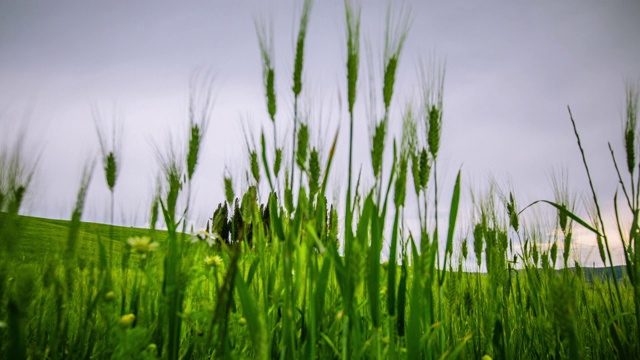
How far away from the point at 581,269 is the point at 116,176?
297 cm

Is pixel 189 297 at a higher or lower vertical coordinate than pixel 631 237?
lower

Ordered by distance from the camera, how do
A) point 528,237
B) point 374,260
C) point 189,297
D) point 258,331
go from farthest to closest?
point 528,237
point 189,297
point 374,260
point 258,331

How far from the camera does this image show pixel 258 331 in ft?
2.59

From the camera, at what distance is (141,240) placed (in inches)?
55.9

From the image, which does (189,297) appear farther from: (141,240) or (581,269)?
(581,269)

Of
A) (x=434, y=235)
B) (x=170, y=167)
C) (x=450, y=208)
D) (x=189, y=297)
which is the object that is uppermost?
(x=170, y=167)

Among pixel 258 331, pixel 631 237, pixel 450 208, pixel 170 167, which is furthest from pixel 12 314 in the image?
pixel 631 237

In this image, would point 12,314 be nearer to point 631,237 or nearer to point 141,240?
point 141,240

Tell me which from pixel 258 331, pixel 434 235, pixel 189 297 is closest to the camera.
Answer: pixel 258 331

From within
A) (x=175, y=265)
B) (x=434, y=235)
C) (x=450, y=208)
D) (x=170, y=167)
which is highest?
(x=170, y=167)

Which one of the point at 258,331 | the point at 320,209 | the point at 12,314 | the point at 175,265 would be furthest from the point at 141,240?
the point at 258,331

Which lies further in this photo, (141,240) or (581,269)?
(581,269)

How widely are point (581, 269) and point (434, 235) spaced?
2.09 meters

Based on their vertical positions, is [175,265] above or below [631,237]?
below
